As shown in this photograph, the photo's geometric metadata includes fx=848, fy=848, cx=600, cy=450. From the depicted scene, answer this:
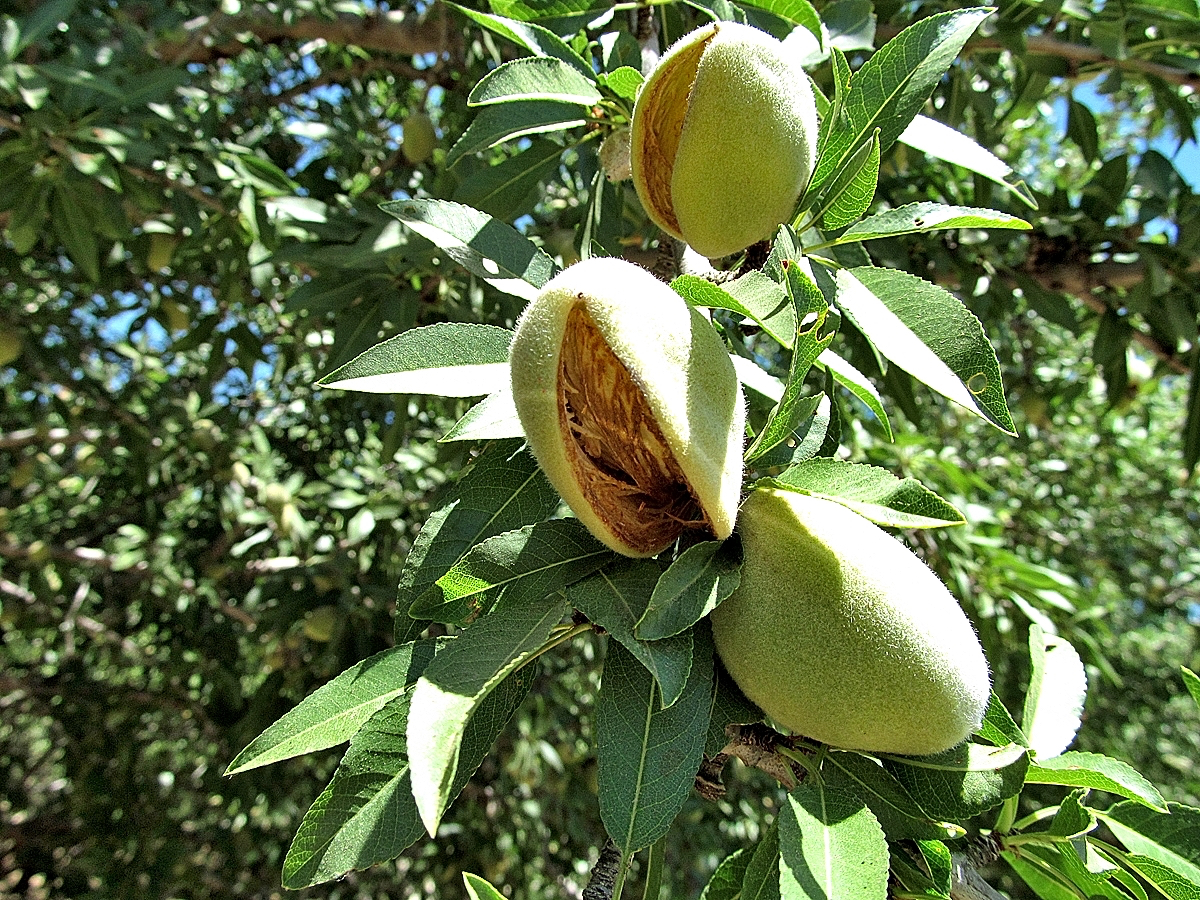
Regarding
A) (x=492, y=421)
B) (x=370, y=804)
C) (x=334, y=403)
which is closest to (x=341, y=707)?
(x=370, y=804)

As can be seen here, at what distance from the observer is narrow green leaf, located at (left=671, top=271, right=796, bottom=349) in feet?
2.63

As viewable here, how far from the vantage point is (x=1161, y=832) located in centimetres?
94

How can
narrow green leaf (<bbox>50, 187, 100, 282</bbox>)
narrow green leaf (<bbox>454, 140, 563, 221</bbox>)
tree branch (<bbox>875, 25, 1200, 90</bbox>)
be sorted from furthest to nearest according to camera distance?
narrow green leaf (<bbox>50, 187, 100, 282</bbox>), tree branch (<bbox>875, 25, 1200, 90</bbox>), narrow green leaf (<bbox>454, 140, 563, 221</bbox>)

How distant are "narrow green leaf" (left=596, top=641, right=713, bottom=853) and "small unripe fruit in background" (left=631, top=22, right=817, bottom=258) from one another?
1.54ft

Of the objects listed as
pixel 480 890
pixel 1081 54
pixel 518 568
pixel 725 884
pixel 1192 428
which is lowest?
pixel 1192 428

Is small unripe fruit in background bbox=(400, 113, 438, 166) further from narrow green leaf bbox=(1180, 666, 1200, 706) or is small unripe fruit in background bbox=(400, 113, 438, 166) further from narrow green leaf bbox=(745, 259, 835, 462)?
narrow green leaf bbox=(1180, 666, 1200, 706)

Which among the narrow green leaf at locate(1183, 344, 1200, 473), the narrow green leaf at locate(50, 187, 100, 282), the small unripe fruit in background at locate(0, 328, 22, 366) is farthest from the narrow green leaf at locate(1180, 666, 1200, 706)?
the small unripe fruit in background at locate(0, 328, 22, 366)

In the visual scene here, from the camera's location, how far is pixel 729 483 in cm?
74

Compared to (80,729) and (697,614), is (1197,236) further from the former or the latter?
(80,729)

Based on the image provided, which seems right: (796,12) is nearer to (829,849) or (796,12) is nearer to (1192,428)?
(829,849)

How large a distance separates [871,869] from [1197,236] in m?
1.93

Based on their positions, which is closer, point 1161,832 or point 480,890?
point 480,890

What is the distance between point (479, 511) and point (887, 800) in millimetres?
505

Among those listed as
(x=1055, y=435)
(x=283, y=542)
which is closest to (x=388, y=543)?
(x=283, y=542)
